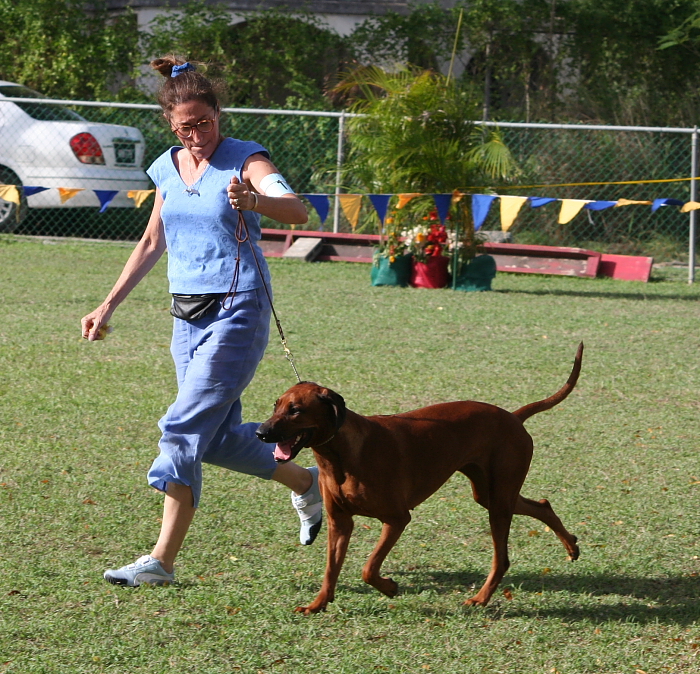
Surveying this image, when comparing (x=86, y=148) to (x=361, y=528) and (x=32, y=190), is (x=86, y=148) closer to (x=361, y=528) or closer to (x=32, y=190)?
(x=32, y=190)

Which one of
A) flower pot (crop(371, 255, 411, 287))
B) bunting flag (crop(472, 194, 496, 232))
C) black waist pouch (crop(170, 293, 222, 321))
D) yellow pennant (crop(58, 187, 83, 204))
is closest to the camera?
black waist pouch (crop(170, 293, 222, 321))

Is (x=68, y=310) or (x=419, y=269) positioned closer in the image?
(x=68, y=310)

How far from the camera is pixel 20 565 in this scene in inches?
161

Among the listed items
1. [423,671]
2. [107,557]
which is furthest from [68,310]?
[423,671]

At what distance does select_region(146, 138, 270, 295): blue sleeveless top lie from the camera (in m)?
3.78

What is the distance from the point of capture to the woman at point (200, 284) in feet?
12.3

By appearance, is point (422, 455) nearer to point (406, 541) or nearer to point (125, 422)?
point (406, 541)

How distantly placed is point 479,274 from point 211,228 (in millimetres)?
8417

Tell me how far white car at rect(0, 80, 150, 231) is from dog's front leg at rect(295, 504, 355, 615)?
11.0m

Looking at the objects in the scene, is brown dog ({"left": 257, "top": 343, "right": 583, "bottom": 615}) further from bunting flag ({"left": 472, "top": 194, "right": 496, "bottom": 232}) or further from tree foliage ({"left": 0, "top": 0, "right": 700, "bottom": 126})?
tree foliage ({"left": 0, "top": 0, "right": 700, "bottom": 126})

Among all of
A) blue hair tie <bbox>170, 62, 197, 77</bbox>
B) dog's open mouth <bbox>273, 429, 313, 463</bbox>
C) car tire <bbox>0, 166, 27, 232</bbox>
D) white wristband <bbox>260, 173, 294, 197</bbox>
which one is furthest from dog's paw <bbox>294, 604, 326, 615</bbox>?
car tire <bbox>0, 166, 27, 232</bbox>

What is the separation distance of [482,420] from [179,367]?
1167 mm

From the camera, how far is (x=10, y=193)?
12.7 metres

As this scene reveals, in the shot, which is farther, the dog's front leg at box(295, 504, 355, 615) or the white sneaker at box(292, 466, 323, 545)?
the white sneaker at box(292, 466, 323, 545)
